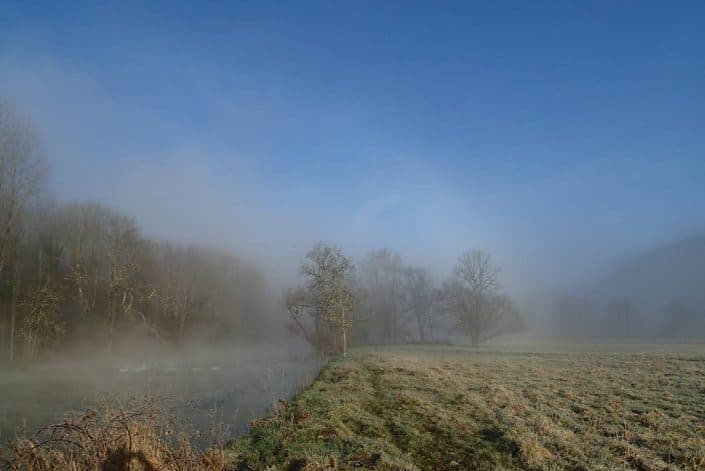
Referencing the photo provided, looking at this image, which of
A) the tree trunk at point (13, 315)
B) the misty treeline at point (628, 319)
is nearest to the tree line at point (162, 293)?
the tree trunk at point (13, 315)

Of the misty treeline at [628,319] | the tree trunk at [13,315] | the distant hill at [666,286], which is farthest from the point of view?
the distant hill at [666,286]

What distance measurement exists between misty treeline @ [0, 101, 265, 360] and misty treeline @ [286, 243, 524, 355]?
15.1 metres

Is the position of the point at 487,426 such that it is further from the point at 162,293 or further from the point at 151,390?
the point at 162,293

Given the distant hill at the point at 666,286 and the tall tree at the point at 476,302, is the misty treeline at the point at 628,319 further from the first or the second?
the tall tree at the point at 476,302

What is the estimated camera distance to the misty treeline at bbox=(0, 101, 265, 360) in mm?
33594

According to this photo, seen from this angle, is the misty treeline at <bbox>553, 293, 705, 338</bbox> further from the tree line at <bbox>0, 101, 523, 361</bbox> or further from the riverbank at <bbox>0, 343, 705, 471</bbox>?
the riverbank at <bbox>0, 343, 705, 471</bbox>

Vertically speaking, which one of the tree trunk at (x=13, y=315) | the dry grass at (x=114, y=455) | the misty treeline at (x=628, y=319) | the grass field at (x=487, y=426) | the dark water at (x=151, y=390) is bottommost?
the misty treeline at (x=628, y=319)

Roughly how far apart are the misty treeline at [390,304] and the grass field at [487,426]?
19.6m

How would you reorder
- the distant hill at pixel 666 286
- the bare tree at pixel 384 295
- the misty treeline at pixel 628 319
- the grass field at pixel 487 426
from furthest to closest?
the distant hill at pixel 666 286
the misty treeline at pixel 628 319
the bare tree at pixel 384 295
the grass field at pixel 487 426

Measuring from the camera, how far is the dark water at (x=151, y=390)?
15.1 m

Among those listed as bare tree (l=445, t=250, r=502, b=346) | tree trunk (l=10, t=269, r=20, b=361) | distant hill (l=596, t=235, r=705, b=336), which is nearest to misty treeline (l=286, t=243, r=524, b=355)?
bare tree (l=445, t=250, r=502, b=346)

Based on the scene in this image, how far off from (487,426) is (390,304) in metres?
57.1

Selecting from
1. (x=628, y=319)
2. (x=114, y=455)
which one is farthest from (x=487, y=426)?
(x=628, y=319)

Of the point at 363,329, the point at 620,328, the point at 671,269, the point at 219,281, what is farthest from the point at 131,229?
the point at 671,269
